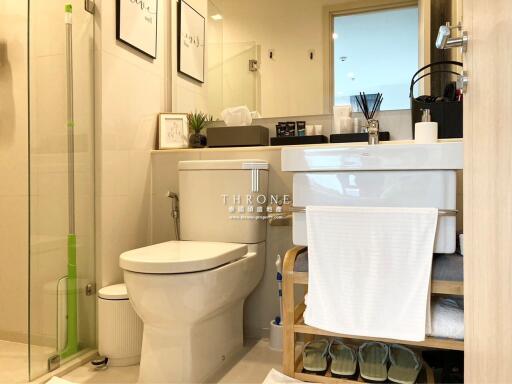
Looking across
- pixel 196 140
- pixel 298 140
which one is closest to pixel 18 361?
pixel 196 140

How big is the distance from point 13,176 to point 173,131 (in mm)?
771

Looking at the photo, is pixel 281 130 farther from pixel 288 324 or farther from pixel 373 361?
pixel 373 361

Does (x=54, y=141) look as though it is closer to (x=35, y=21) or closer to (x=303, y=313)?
(x=35, y=21)

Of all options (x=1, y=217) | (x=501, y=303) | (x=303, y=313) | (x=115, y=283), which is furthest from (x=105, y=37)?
(x=501, y=303)

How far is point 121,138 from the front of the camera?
1.88 meters

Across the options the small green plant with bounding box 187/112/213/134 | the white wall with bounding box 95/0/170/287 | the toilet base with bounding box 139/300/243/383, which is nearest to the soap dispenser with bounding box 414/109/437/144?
the toilet base with bounding box 139/300/243/383

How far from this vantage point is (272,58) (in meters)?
2.19

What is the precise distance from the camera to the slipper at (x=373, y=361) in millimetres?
1360

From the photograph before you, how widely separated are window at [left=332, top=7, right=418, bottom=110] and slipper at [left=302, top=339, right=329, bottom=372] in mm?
1129

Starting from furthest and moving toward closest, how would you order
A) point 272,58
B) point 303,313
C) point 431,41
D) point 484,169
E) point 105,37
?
point 272,58, point 431,41, point 105,37, point 303,313, point 484,169

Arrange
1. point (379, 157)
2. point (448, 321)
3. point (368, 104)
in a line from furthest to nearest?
point (368, 104) < point (379, 157) < point (448, 321)

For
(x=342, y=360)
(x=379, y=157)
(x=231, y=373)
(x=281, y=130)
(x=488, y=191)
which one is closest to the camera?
(x=488, y=191)

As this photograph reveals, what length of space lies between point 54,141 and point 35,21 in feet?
1.48

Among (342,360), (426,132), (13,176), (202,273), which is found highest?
(426,132)
